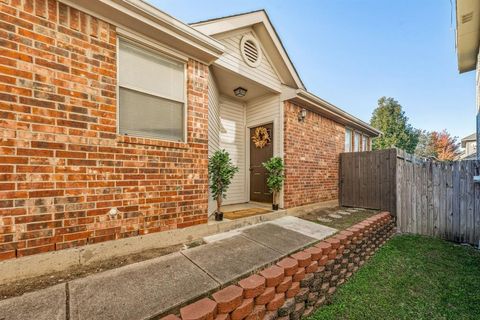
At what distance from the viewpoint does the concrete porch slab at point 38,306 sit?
1.39 meters

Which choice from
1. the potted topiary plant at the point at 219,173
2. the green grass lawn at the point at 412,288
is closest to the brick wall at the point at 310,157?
the potted topiary plant at the point at 219,173

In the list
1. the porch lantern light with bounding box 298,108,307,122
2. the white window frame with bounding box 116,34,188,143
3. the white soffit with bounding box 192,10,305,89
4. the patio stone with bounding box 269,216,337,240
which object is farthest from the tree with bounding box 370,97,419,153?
the white window frame with bounding box 116,34,188,143

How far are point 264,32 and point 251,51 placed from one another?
2.03ft

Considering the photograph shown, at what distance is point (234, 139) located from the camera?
607 centimetres

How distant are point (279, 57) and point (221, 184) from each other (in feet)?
12.4

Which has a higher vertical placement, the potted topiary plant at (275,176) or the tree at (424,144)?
the tree at (424,144)

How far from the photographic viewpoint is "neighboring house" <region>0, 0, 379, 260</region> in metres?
1.95

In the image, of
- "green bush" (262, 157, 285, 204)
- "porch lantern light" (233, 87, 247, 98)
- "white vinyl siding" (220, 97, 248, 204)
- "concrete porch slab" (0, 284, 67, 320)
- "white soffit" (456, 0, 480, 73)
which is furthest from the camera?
"white vinyl siding" (220, 97, 248, 204)

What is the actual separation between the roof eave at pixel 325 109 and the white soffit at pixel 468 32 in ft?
11.0

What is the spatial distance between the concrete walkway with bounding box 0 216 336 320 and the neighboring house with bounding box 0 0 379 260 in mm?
633

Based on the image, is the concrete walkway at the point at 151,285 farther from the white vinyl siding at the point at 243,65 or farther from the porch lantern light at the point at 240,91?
the porch lantern light at the point at 240,91

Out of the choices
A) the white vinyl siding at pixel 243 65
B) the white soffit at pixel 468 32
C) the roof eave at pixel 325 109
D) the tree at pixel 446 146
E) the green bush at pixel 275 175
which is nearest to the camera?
the white vinyl siding at pixel 243 65

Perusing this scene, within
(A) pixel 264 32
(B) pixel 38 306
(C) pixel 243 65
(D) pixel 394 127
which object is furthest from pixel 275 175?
(D) pixel 394 127

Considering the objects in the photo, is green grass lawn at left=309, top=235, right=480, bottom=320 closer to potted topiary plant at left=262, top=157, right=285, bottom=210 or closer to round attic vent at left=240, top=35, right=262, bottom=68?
potted topiary plant at left=262, top=157, right=285, bottom=210
